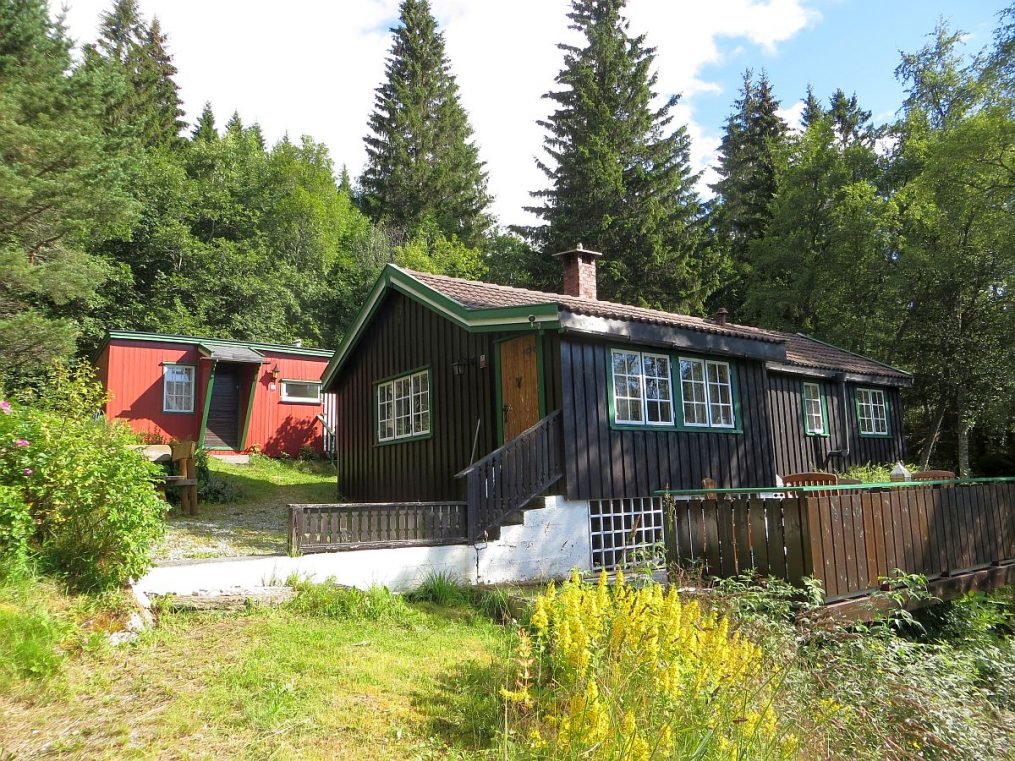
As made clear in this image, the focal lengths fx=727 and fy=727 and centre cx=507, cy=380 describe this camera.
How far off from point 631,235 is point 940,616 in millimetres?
20049

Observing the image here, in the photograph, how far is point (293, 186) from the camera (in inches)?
1403

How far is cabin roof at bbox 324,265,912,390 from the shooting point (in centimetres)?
943

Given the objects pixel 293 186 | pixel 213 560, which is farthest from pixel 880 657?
pixel 293 186

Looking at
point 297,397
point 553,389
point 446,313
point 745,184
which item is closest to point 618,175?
point 745,184

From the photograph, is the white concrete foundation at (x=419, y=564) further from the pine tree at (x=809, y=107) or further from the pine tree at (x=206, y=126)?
the pine tree at (x=206, y=126)

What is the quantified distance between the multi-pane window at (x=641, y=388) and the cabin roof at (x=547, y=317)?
369mm

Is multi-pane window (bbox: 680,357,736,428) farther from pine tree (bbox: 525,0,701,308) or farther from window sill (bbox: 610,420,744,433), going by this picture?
pine tree (bbox: 525,0,701,308)

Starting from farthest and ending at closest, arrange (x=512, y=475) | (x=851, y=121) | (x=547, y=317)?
(x=851, y=121) < (x=547, y=317) < (x=512, y=475)

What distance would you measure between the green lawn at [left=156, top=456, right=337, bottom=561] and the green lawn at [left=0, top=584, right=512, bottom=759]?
86.4 inches

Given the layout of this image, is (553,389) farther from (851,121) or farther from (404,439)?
(851,121)

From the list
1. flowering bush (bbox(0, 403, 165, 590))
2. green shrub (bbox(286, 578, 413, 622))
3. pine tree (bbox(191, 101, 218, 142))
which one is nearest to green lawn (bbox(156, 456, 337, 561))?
green shrub (bbox(286, 578, 413, 622))

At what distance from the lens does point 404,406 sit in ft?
41.0

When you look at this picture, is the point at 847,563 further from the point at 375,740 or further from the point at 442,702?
the point at 375,740

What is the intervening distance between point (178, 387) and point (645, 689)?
17.5 m
